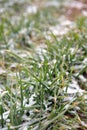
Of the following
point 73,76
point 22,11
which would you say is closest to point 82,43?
point 73,76

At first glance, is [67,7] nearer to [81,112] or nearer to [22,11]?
[22,11]

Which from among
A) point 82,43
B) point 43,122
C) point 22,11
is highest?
point 22,11

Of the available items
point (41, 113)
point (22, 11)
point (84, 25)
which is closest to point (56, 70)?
point (41, 113)

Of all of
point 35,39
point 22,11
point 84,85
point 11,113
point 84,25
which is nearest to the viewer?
point 11,113

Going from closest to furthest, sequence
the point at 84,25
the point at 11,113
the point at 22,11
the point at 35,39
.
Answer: the point at 11,113, the point at 84,25, the point at 35,39, the point at 22,11

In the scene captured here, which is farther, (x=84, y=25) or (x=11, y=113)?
(x=84, y=25)

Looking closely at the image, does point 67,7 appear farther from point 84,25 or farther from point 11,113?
point 11,113

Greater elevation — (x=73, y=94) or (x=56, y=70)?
(x=56, y=70)

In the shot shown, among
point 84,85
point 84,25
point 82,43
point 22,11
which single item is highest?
point 22,11

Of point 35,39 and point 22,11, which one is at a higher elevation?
point 22,11

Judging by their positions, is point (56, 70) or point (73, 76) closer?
point (56, 70)
